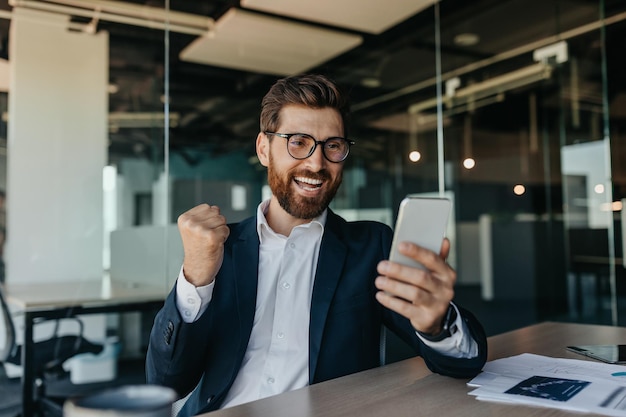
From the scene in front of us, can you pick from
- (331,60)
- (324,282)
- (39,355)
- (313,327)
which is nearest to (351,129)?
(324,282)

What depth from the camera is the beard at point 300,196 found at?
148 cm

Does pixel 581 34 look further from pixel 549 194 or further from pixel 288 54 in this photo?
pixel 288 54

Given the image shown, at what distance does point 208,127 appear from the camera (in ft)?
21.6

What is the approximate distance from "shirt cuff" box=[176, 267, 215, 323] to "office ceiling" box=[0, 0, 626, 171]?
6.92 feet

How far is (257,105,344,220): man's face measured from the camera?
147cm

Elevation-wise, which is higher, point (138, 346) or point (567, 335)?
point (567, 335)

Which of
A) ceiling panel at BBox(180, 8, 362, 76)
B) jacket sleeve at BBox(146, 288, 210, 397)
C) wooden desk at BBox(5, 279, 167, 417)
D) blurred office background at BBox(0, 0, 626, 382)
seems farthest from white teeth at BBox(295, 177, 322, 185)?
ceiling panel at BBox(180, 8, 362, 76)

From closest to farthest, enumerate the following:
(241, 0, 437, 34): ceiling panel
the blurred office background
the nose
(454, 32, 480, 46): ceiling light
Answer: the nose → the blurred office background → (241, 0, 437, 34): ceiling panel → (454, 32, 480, 46): ceiling light

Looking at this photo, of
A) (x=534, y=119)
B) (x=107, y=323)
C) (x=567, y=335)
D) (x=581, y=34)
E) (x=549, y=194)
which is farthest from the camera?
(x=534, y=119)

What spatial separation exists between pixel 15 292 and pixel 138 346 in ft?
3.15

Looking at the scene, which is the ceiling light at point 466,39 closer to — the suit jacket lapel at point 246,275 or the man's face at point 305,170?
the man's face at point 305,170

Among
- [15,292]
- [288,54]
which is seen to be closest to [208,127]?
[288,54]

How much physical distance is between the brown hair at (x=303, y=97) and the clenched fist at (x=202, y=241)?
48 cm

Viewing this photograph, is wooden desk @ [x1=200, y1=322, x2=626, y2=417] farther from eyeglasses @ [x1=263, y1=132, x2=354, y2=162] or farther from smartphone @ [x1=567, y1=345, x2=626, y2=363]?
eyeglasses @ [x1=263, y1=132, x2=354, y2=162]
